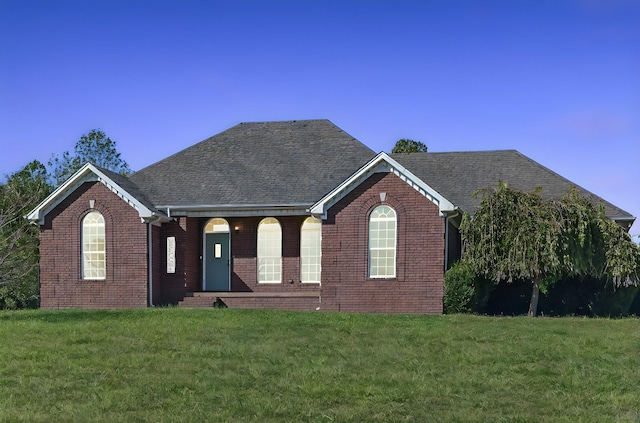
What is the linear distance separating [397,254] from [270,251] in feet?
16.0

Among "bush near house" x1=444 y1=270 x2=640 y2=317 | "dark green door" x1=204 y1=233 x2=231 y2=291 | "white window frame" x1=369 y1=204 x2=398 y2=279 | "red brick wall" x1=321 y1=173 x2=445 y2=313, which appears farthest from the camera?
"dark green door" x1=204 y1=233 x2=231 y2=291

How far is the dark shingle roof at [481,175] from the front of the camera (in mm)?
20594

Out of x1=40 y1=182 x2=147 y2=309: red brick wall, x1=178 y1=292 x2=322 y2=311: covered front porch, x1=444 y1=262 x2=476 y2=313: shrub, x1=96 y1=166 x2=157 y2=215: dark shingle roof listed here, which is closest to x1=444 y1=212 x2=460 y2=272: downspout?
x1=444 y1=262 x2=476 y2=313: shrub

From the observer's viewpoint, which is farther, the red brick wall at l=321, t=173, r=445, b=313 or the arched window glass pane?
the arched window glass pane

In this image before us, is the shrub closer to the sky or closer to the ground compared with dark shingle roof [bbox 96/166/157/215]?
closer to the ground

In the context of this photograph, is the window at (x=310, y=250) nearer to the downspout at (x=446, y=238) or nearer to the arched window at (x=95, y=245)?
the downspout at (x=446, y=238)

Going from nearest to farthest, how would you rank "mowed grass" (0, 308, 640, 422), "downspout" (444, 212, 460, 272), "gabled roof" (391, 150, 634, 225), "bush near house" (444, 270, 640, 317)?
1. "mowed grass" (0, 308, 640, 422)
2. "downspout" (444, 212, 460, 272)
3. "bush near house" (444, 270, 640, 317)
4. "gabled roof" (391, 150, 634, 225)

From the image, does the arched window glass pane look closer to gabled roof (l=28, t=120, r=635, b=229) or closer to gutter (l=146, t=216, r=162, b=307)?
gabled roof (l=28, t=120, r=635, b=229)

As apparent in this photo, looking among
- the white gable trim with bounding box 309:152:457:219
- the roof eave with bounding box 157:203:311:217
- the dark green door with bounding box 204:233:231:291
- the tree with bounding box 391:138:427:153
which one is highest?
the tree with bounding box 391:138:427:153

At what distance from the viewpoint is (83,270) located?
18.6 m

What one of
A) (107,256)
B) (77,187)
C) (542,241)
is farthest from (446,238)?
(77,187)

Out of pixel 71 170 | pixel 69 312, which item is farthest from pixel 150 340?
pixel 71 170

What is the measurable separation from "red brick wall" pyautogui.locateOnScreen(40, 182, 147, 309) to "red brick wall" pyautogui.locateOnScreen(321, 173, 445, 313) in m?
6.14

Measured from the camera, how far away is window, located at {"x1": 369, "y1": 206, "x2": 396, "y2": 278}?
1695 cm
